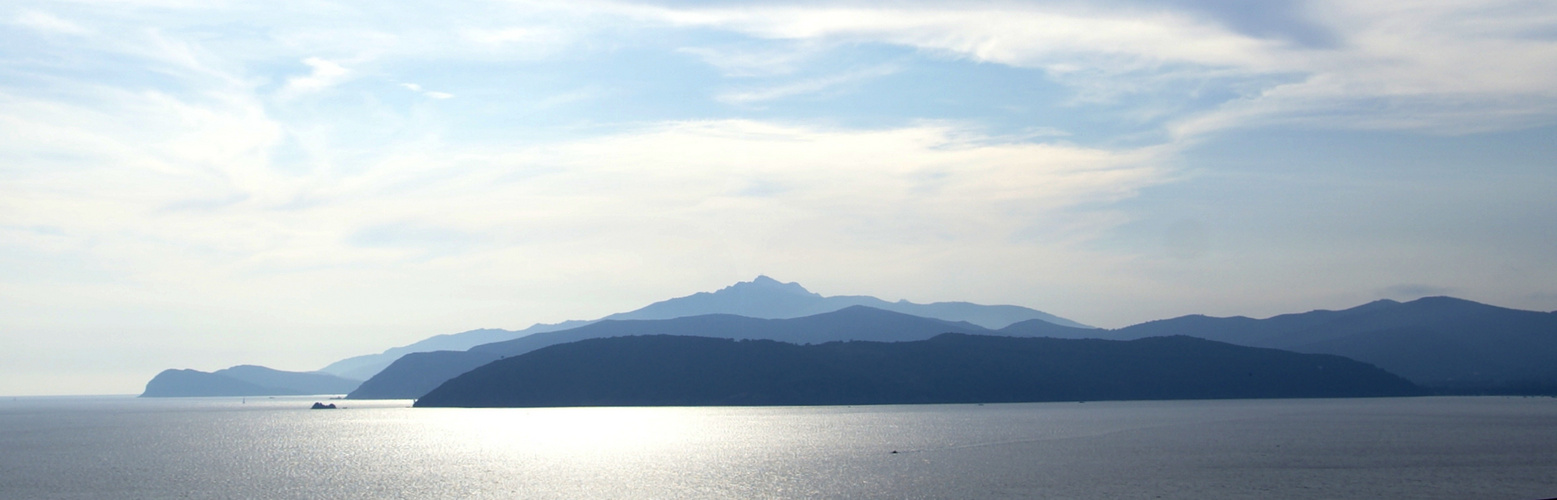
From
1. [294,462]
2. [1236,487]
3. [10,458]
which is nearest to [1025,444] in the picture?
[1236,487]

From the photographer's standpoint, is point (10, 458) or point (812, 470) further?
point (10, 458)

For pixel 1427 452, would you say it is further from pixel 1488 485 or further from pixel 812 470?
pixel 812 470

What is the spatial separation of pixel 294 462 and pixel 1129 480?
3777 inches

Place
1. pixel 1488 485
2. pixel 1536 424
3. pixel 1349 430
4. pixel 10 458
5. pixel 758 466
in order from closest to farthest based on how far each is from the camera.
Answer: pixel 1488 485, pixel 758 466, pixel 10 458, pixel 1349 430, pixel 1536 424

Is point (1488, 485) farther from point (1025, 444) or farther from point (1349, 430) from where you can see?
Result: point (1349, 430)

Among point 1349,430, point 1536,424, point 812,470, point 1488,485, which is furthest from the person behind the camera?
point 1536,424

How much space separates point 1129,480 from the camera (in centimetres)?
9444

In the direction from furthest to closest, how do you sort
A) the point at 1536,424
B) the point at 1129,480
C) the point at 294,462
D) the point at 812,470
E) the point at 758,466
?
1. the point at 1536,424
2. the point at 294,462
3. the point at 758,466
4. the point at 812,470
5. the point at 1129,480

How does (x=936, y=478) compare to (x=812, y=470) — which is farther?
(x=812, y=470)

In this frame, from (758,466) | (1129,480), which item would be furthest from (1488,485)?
(758,466)

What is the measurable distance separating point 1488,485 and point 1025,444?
65821 millimetres

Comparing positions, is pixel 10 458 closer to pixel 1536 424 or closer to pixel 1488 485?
pixel 1488 485

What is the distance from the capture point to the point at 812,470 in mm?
110562

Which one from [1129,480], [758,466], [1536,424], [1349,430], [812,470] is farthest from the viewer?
[1536,424]
